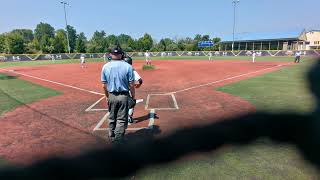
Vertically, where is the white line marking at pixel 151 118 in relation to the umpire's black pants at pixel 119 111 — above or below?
below

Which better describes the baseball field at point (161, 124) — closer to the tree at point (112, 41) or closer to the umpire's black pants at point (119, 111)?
the umpire's black pants at point (119, 111)

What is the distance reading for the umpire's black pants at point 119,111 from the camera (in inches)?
142

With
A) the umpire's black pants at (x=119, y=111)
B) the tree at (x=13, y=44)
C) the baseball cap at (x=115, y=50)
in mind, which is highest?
the tree at (x=13, y=44)

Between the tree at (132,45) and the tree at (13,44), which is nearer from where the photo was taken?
the tree at (13,44)

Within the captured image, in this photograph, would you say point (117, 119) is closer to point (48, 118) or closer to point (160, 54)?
point (48, 118)

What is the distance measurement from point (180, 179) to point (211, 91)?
677cm

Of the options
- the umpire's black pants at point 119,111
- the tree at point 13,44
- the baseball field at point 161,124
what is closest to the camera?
the baseball field at point 161,124

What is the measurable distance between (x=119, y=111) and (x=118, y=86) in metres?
0.42

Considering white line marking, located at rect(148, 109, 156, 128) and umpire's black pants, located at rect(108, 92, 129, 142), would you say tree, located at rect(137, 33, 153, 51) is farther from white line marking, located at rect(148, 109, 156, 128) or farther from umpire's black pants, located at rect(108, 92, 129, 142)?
umpire's black pants, located at rect(108, 92, 129, 142)

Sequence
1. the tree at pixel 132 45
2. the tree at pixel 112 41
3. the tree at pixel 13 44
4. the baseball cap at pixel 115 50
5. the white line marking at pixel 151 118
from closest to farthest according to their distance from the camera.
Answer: the baseball cap at pixel 115 50 → the tree at pixel 112 41 → the white line marking at pixel 151 118 → the tree at pixel 13 44 → the tree at pixel 132 45

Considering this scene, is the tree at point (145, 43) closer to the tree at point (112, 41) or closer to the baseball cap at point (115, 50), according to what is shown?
the tree at point (112, 41)

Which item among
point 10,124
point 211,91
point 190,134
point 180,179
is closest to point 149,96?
point 211,91

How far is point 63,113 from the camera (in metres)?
6.61

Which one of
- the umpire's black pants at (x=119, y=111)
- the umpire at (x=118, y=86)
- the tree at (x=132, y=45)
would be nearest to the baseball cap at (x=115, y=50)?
the umpire at (x=118, y=86)
